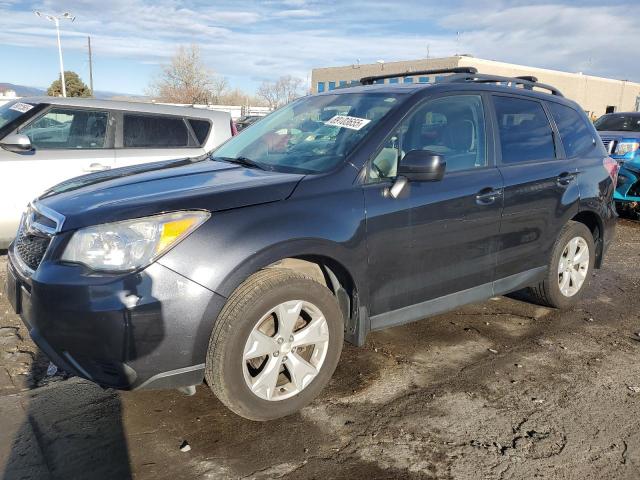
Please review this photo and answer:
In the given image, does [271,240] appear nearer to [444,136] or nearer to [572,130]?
[444,136]

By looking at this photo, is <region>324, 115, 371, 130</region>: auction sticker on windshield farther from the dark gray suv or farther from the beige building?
the beige building

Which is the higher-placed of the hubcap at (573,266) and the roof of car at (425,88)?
the roof of car at (425,88)

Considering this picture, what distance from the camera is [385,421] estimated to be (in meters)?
3.01

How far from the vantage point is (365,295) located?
10.5 feet

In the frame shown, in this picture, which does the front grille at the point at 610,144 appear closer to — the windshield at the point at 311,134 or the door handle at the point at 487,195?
the door handle at the point at 487,195

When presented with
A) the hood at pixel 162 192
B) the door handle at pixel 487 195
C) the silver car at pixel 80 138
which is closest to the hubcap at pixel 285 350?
the hood at pixel 162 192

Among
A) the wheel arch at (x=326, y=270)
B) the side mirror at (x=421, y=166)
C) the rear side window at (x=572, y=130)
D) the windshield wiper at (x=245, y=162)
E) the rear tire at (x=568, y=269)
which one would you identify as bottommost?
the rear tire at (x=568, y=269)

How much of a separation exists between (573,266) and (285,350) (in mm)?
2977

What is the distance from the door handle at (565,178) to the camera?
429 centimetres

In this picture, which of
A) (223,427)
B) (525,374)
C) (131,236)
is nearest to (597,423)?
(525,374)

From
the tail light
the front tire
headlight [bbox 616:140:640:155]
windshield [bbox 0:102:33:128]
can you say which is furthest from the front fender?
headlight [bbox 616:140:640:155]

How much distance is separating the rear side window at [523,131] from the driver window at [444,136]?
0.23 metres

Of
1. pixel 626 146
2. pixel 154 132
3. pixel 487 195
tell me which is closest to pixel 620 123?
pixel 626 146

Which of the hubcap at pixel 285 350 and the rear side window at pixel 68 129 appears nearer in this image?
the hubcap at pixel 285 350
